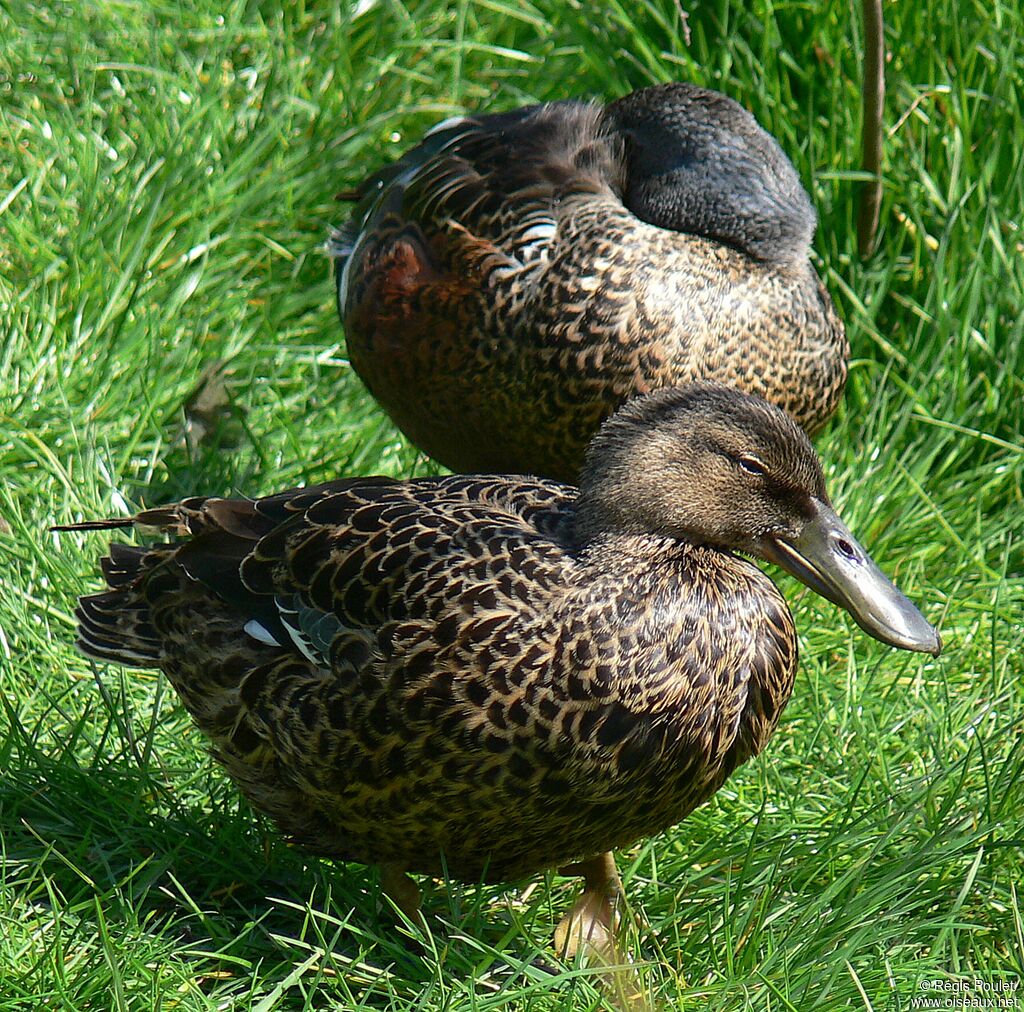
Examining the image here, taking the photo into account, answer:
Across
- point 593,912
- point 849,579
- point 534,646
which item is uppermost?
point 534,646

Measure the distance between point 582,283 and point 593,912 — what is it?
1619mm

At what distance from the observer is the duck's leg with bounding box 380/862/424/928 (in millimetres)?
3451

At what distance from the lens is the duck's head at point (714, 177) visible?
14.5ft

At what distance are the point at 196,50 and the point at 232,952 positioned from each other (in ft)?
12.4

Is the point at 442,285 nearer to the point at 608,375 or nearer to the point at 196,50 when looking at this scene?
the point at 608,375

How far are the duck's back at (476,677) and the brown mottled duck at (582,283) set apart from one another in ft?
2.34

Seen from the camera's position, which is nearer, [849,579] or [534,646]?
[534,646]

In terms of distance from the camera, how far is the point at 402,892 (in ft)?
11.3

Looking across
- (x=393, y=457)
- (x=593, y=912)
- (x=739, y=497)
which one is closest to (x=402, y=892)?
(x=593, y=912)

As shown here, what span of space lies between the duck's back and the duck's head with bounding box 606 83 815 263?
1188 millimetres

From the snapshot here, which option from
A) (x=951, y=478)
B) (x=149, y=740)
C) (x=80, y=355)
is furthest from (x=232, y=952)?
(x=951, y=478)

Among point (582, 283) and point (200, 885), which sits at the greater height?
point (582, 283)

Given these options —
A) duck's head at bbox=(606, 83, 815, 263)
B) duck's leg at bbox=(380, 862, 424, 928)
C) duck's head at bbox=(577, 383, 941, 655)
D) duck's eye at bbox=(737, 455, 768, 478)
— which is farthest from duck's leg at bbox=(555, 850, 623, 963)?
duck's head at bbox=(606, 83, 815, 263)

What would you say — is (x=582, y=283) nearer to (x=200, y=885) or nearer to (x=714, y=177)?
Answer: (x=714, y=177)
